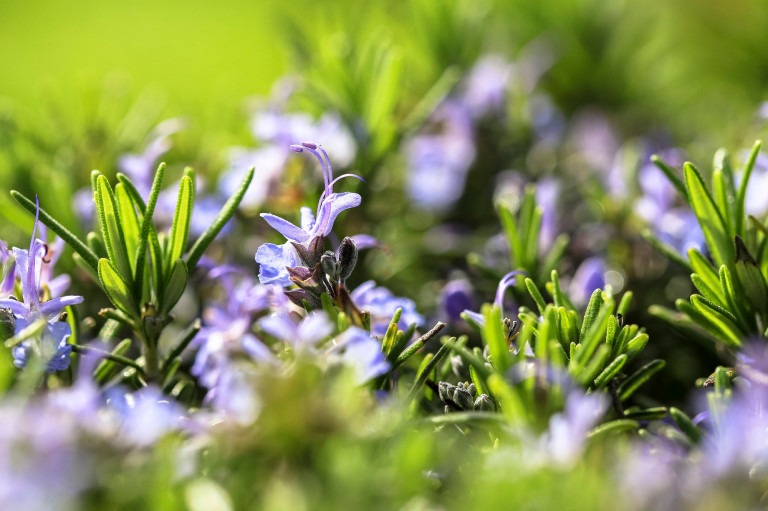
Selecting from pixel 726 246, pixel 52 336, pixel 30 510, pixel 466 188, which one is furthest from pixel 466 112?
pixel 30 510

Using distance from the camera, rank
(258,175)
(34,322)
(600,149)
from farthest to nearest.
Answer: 1. (600,149)
2. (258,175)
3. (34,322)

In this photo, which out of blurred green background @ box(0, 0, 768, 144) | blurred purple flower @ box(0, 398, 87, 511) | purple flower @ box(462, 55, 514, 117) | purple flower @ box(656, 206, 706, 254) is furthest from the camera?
blurred green background @ box(0, 0, 768, 144)

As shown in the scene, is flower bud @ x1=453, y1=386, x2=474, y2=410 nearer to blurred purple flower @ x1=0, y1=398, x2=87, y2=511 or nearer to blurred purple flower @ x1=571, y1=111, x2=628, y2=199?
blurred purple flower @ x1=0, y1=398, x2=87, y2=511

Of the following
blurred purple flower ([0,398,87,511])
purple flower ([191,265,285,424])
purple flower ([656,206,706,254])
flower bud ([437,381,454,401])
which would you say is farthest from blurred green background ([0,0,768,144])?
blurred purple flower ([0,398,87,511])

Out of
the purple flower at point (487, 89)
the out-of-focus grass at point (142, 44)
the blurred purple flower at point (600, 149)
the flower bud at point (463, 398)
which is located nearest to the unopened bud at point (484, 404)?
the flower bud at point (463, 398)

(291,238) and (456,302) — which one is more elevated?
(291,238)

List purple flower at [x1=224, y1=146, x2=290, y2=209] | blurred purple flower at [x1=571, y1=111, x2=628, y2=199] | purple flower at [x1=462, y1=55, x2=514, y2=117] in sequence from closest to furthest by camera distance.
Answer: purple flower at [x1=224, y1=146, x2=290, y2=209]
blurred purple flower at [x1=571, y1=111, x2=628, y2=199]
purple flower at [x1=462, y1=55, x2=514, y2=117]

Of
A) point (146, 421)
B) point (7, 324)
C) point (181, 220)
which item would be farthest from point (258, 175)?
point (146, 421)

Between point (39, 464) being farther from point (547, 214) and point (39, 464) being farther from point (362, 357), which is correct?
point (547, 214)
